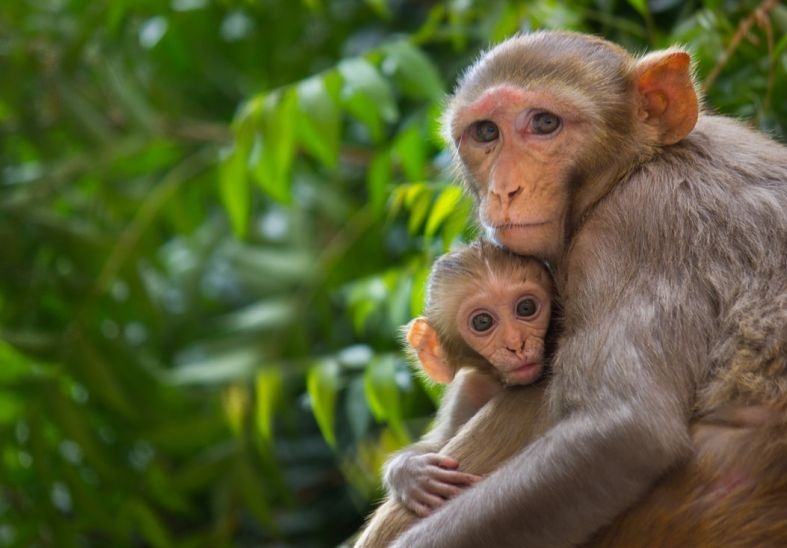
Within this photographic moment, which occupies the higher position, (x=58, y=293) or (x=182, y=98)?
(x=182, y=98)

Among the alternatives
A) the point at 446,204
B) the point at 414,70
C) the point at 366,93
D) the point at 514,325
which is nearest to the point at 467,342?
the point at 514,325

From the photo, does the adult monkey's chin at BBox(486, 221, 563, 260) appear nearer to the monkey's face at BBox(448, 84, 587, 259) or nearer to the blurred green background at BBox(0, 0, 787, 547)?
the monkey's face at BBox(448, 84, 587, 259)

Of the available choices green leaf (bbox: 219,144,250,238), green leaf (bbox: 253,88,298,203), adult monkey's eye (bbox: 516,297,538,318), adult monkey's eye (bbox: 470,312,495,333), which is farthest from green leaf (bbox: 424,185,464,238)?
green leaf (bbox: 219,144,250,238)

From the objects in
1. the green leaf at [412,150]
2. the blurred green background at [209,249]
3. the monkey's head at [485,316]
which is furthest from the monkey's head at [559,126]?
the green leaf at [412,150]

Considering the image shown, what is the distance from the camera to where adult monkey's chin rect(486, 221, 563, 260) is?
10.0ft

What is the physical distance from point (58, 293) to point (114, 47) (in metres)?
1.36

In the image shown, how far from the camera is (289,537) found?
7.05 meters

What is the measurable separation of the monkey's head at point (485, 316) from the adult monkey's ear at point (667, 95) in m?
0.47

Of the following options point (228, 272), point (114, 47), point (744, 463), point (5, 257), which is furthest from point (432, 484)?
point (228, 272)

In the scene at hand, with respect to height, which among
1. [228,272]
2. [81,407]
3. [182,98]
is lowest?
[81,407]

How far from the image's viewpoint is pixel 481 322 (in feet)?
11.3

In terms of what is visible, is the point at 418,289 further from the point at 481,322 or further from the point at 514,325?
the point at 514,325

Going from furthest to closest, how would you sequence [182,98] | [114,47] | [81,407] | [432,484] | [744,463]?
[182,98] < [114,47] < [81,407] < [432,484] < [744,463]

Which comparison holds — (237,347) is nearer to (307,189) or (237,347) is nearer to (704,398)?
(307,189)
